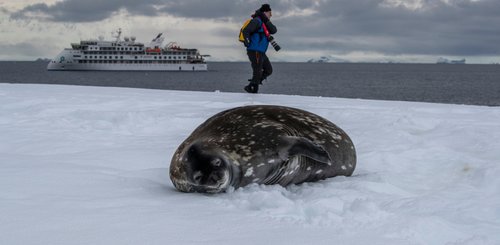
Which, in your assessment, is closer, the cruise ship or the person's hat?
the person's hat

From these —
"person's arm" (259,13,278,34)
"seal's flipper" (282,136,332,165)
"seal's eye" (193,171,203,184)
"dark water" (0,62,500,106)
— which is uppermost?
"person's arm" (259,13,278,34)

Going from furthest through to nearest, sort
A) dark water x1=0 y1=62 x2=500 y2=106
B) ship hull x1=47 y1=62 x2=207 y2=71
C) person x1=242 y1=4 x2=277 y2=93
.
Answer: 1. ship hull x1=47 y1=62 x2=207 y2=71
2. dark water x1=0 y1=62 x2=500 y2=106
3. person x1=242 y1=4 x2=277 y2=93

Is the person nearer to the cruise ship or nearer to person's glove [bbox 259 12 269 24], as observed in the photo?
person's glove [bbox 259 12 269 24]

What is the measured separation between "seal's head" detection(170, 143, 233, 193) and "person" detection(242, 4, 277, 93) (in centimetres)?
771

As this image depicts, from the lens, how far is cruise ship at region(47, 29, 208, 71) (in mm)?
113812

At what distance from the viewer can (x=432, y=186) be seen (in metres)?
3.97

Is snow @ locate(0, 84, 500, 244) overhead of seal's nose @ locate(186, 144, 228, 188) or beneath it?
beneath

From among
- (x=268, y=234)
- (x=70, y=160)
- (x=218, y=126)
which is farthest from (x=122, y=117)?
(x=268, y=234)

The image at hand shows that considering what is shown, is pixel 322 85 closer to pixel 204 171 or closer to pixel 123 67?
pixel 123 67

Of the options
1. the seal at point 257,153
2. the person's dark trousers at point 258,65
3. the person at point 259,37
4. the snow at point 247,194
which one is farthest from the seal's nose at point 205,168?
the person's dark trousers at point 258,65

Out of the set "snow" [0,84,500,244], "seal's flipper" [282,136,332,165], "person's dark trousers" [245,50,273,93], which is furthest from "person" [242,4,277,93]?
"seal's flipper" [282,136,332,165]

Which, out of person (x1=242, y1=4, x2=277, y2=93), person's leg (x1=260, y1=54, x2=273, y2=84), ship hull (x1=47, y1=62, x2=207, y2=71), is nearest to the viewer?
person (x1=242, y1=4, x2=277, y2=93)

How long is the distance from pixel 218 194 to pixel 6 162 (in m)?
2.02

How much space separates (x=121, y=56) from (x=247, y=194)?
115 meters
